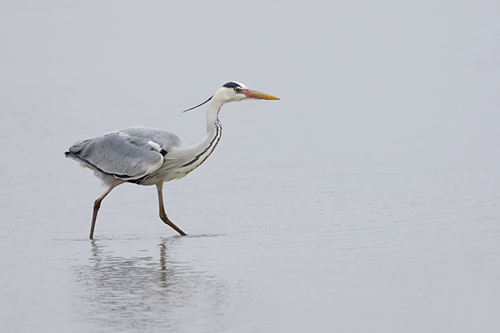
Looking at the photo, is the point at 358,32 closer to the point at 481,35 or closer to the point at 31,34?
the point at 481,35

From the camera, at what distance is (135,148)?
378 inches

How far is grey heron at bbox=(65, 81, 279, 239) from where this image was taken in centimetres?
952

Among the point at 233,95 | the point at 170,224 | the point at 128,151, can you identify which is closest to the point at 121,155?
the point at 128,151

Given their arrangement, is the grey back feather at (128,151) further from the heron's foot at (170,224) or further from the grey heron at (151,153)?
the heron's foot at (170,224)

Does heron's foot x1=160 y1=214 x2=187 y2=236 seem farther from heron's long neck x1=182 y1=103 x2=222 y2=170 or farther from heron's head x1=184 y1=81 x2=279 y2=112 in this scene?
heron's head x1=184 y1=81 x2=279 y2=112

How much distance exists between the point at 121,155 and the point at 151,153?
0.42 meters

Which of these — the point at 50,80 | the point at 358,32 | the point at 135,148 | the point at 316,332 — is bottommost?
the point at 316,332

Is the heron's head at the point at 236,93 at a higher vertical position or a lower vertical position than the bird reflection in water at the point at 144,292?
higher

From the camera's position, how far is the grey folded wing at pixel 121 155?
9453mm

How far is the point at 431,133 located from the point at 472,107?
3433 millimetres

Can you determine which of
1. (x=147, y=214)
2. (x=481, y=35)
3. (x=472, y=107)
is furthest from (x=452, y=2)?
(x=147, y=214)

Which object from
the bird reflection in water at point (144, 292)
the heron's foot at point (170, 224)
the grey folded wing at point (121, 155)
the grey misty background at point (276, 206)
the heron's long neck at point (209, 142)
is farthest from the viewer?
the heron's long neck at point (209, 142)

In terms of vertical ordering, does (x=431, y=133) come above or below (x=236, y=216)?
above

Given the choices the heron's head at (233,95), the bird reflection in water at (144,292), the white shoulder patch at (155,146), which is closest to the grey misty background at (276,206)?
the bird reflection in water at (144,292)
